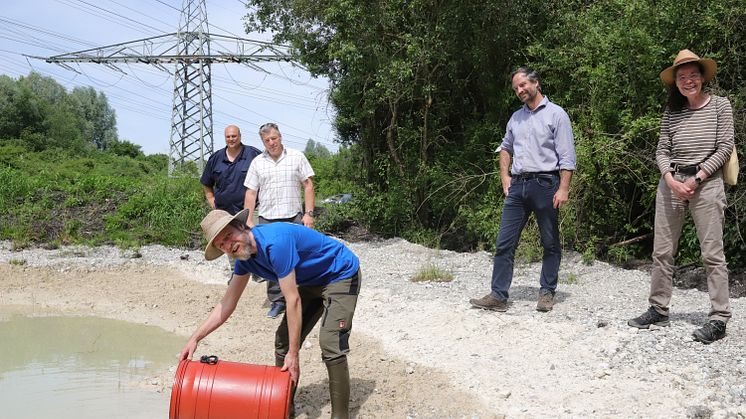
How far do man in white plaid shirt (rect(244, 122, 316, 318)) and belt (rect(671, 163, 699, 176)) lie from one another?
3031 mm

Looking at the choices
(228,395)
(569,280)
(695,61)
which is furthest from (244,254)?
(569,280)

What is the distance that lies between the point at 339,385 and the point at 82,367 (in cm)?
301

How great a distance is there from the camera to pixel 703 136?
15.1 feet

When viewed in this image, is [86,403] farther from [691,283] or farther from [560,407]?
[691,283]

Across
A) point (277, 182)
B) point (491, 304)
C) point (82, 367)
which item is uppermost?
point (277, 182)

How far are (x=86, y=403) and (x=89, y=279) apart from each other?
4582 mm

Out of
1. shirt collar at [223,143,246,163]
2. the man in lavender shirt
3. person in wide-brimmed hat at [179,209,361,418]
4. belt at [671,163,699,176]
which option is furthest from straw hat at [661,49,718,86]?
shirt collar at [223,143,246,163]

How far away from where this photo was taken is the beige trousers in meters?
4.53

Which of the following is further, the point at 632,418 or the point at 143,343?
the point at 143,343

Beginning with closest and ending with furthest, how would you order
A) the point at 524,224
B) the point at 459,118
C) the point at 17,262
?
1. the point at 524,224
2. the point at 17,262
3. the point at 459,118

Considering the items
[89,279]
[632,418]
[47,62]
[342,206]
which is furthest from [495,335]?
[47,62]

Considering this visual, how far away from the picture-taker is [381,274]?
8555mm

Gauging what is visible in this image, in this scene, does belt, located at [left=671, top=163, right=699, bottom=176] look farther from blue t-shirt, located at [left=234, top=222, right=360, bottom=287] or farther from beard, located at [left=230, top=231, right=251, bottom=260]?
beard, located at [left=230, top=231, right=251, bottom=260]

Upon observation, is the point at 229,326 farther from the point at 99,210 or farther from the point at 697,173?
the point at 99,210
